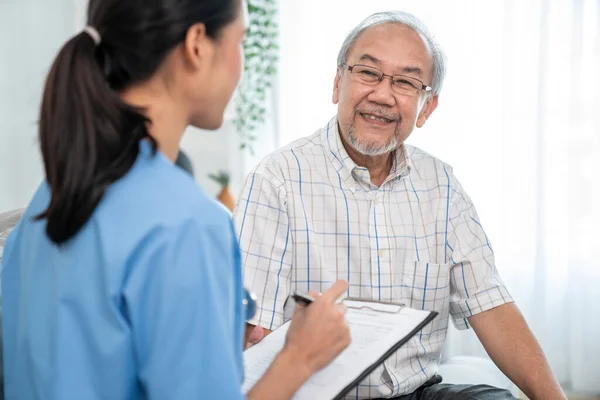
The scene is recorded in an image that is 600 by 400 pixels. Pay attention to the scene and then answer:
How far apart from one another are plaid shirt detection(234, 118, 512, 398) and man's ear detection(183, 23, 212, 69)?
753 millimetres

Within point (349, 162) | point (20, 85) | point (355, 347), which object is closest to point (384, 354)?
point (355, 347)

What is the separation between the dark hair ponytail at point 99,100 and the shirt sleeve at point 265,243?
76 centimetres

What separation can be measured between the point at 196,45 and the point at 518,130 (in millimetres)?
2421

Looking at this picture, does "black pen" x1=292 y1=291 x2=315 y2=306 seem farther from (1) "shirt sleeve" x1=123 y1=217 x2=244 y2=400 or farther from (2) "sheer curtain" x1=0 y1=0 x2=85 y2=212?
(2) "sheer curtain" x1=0 y1=0 x2=85 y2=212

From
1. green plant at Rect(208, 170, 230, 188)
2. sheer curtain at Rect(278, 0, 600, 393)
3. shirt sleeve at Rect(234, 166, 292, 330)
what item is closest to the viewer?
shirt sleeve at Rect(234, 166, 292, 330)

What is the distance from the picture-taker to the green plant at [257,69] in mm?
3141

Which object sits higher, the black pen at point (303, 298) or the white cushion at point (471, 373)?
the black pen at point (303, 298)

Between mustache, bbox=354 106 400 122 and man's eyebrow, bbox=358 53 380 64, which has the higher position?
man's eyebrow, bbox=358 53 380 64

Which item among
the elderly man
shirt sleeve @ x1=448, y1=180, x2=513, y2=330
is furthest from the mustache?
shirt sleeve @ x1=448, y1=180, x2=513, y2=330

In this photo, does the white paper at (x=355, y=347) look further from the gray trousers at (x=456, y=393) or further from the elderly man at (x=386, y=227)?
the gray trousers at (x=456, y=393)

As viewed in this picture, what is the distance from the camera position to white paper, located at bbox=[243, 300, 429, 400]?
0.99 metres

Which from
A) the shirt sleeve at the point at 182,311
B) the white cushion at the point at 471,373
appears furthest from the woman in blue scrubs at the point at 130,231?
the white cushion at the point at 471,373

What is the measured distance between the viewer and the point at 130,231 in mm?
724

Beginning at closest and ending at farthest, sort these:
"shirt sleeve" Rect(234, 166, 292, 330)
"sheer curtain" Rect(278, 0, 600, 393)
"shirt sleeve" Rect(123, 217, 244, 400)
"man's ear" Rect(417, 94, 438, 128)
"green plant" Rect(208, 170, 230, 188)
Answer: "shirt sleeve" Rect(123, 217, 244, 400), "shirt sleeve" Rect(234, 166, 292, 330), "man's ear" Rect(417, 94, 438, 128), "sheer curtain" Rect(278, 0, 600, 393), "green plant" Rect(208, 170, 230, 188)
